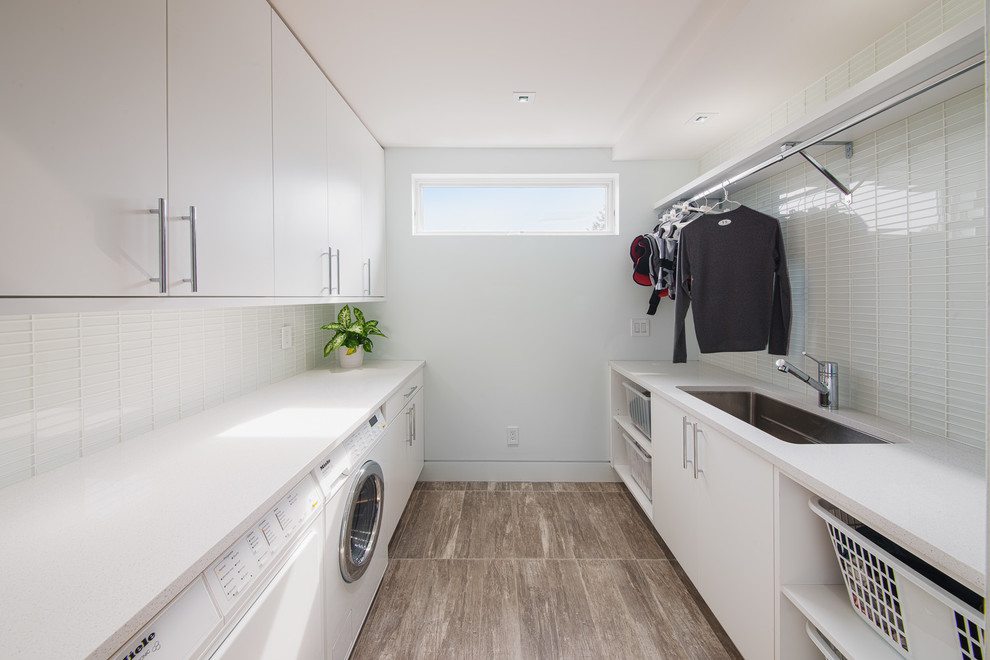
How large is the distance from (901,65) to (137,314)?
92.0 inches

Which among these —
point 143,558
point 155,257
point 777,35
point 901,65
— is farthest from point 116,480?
point 777,35

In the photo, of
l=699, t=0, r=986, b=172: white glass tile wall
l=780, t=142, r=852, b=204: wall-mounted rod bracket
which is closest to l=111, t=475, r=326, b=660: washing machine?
l=699, t=0, r=986, b=172: white glass tile wall

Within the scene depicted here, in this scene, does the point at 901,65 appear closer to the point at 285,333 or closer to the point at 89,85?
the point at 89,85

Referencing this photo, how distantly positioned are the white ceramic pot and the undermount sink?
192 centimetres

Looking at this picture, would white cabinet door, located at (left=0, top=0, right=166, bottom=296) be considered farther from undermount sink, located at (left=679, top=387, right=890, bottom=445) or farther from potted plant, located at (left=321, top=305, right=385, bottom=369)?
undermount sink, located at (left=679, top=387, right=890, bottom=445)

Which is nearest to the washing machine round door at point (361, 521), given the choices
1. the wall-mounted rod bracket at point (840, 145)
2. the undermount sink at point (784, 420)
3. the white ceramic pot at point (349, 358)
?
the white ceramic pot at point (349, 358)

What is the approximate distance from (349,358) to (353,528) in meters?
1.20

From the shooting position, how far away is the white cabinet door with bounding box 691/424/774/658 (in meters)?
1.17

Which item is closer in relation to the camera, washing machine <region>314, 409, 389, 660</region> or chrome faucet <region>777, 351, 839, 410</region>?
washing machine <region>314, 409, 389, 660</region>

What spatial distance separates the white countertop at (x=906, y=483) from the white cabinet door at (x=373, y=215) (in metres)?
1.96

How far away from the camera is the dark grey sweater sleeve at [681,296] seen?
2.15 metres

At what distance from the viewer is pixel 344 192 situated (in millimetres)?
2068

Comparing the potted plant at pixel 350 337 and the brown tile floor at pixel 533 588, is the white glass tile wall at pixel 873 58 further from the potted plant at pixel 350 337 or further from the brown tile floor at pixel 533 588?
the potted plant at pixel 350 337

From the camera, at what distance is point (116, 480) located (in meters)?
0.99
